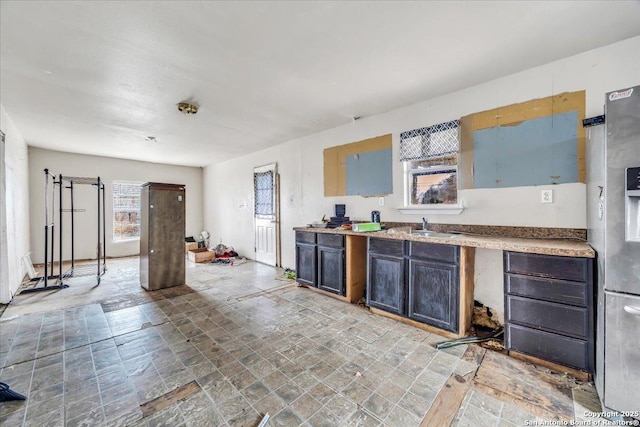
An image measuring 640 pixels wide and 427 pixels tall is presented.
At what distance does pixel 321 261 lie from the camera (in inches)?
154

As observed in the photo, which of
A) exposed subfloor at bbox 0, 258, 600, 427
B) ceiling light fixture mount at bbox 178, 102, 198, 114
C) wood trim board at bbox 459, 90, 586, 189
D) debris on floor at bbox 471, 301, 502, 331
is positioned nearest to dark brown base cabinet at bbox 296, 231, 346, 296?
exposed subfloor at bbox 0, 258, 600, 427

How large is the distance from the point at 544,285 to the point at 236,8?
3.08 m

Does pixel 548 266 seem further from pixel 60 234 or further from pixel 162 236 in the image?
pixel 60 234

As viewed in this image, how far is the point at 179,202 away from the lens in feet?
14.6

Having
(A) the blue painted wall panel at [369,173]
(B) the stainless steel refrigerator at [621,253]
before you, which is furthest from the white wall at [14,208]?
(B) the stainless steel refrigerator at [621,253]

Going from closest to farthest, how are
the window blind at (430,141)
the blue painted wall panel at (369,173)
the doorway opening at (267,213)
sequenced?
the window blind at (430,141) < the blue painted wall panel at (369,173) < the doorway opening at (267,213)

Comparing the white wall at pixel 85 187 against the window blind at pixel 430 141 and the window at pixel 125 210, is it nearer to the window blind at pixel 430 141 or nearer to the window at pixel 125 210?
the window at pixel 125 210

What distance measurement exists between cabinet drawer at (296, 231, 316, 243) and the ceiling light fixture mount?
2.28 meters

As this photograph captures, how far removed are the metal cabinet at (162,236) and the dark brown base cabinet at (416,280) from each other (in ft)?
10.6

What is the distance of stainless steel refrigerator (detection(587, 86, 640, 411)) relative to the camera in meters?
1.52

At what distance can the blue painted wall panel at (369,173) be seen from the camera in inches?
150

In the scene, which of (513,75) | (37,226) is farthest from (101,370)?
(37,226)

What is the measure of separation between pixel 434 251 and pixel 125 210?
7.87 m

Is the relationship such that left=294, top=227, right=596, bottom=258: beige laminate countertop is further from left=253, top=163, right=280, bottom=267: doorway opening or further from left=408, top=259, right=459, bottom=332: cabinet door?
left=253, top=163, right=280, bottom=267: doorway opening
